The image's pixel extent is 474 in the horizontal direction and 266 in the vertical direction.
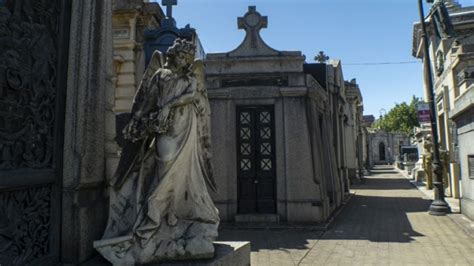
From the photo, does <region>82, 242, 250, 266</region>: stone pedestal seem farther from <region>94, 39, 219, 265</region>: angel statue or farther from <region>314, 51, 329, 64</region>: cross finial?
<region>314, 51, 329, 64</region>: cross finial

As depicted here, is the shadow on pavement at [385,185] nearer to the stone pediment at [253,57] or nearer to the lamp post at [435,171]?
the lamp post at [435,171]

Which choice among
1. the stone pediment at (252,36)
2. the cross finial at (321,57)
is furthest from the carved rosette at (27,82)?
the cross finial at (321,57)

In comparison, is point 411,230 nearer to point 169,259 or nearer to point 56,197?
point 169,259

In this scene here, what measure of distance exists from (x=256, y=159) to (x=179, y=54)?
6.84 metres

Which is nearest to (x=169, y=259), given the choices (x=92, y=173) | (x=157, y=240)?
(x=157, y=240)

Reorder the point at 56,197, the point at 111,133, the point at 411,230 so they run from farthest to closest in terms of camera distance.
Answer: the point at 411,230 < the point at 111,133 < the point at 56,197

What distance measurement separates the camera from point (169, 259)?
3.19 m

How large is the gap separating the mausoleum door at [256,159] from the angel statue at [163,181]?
21.5ft

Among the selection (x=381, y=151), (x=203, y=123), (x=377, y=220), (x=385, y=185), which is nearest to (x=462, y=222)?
(x=377, y=220)

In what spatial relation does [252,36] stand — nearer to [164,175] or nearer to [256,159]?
[256,159]

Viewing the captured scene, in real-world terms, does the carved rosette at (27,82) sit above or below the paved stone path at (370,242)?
above

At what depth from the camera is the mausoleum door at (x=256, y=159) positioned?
10.0 metres

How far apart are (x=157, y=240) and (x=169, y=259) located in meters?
0.19

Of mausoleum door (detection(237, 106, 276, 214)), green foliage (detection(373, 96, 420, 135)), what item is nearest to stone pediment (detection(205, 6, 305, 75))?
mausoleum door (detection(237, 106, 276, 214))
